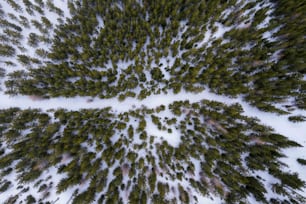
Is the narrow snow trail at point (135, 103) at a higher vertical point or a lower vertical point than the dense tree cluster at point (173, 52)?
lower

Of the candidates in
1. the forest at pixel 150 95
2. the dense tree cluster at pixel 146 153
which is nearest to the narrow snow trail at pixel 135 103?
the forest at pixel 150 95

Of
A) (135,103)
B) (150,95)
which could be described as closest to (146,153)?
(135,103)

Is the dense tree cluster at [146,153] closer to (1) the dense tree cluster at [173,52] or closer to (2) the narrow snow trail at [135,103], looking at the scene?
(2) the narrow snow trail at [135,103]

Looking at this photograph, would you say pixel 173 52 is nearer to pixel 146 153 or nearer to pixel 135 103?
pixel 135 103

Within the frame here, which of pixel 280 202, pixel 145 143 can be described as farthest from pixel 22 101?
pixel 280 202

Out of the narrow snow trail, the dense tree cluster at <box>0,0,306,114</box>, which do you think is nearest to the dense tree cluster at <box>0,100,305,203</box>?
the narrow snow trail

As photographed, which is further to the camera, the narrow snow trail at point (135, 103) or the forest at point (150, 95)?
the narrow snow trail at point (135, 103)

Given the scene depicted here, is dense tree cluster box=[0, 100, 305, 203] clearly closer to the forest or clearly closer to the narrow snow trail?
the forest
